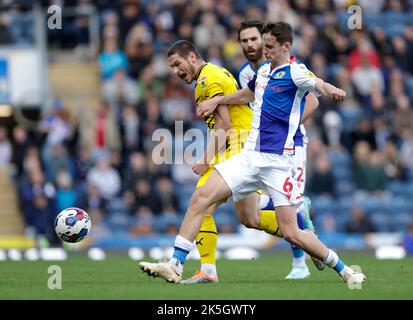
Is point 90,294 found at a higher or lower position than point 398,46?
lower

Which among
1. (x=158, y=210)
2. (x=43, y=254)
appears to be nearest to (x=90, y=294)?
(x=43, y=254)

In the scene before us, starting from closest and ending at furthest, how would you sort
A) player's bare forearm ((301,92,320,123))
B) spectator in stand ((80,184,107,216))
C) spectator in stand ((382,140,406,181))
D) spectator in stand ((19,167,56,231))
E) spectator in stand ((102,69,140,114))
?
player's bare forearm ((301,92,320,123)) < spectator in stand ((80,184,107,216)) < spectator in stand ((19,167,56,231)) < spectator in stand ((382,140,406,181)) < spectator in stand ((102,69,140,114))

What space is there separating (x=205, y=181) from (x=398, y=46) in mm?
13353

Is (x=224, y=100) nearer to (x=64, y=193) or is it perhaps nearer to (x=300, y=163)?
(x=300, y=163)

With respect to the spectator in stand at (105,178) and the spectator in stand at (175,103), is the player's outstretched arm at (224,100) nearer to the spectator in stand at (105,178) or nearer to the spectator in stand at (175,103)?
Result: the spectator in stand at (105,178)

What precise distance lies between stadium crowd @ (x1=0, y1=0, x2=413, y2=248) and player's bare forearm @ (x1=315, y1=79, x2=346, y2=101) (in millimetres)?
9644

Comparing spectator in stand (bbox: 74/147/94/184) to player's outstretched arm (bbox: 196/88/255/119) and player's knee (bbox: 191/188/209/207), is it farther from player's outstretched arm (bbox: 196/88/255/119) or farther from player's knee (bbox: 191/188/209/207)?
player's knee (bbox: 191/188/209/207)

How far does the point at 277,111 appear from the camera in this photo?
35.5 ft

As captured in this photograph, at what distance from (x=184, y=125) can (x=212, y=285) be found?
1019 cm

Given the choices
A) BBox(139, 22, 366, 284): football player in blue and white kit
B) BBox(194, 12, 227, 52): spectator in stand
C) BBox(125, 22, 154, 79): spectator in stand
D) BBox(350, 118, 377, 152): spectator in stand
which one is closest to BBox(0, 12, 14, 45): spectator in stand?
BBox(125, 22, 154, 79): spectator in stand

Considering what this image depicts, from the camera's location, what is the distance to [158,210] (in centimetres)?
2003

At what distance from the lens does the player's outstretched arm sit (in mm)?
11203

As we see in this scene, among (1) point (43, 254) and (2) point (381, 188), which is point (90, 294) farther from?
(2) point (381, 188)

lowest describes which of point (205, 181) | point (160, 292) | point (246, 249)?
point (246, 249)
